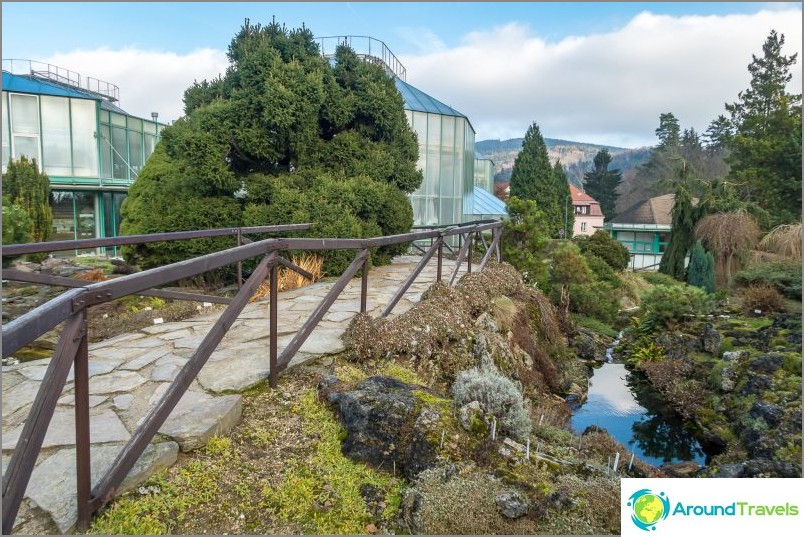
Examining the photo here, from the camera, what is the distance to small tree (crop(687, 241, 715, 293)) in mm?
16641

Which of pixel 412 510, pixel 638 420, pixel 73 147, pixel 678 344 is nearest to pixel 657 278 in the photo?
pixel 678 344

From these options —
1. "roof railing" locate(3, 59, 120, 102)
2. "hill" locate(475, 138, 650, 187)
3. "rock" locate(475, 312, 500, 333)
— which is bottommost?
"rock" locate(475, 312, 500, 333)

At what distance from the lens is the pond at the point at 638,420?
6.38 metres

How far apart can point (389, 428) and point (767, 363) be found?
7.51 m

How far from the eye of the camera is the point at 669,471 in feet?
15.0

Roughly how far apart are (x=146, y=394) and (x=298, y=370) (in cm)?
93

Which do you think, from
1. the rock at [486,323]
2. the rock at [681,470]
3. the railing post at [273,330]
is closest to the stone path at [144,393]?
the railing post at [273,330]

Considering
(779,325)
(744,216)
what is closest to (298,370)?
(779,325)

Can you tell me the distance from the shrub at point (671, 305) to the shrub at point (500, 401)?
956 cm

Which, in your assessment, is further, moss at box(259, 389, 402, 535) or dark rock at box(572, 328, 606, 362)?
dark rock at box(572, 328, 606, 362)

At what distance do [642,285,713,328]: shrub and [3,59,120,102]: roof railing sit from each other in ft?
81.2

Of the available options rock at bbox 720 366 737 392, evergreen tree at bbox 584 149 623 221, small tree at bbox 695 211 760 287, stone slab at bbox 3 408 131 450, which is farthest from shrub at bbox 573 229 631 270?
evergreen tree at bbox 584 149 623 221

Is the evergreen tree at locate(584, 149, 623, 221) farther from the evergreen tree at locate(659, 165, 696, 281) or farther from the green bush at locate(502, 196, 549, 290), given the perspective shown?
the green bush at locate(502, 196, 549, 290)

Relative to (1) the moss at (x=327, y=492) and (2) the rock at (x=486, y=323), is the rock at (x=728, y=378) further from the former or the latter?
(1) the moss at (x=327, y=492)
